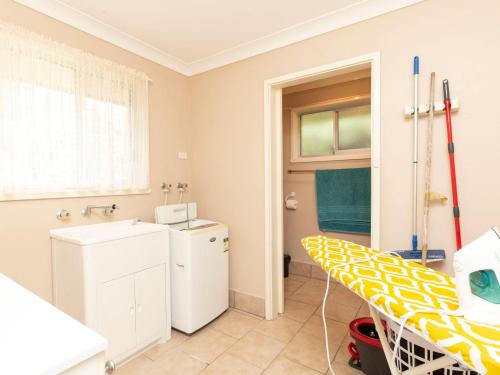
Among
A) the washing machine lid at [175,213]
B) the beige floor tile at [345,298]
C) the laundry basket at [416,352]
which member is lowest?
the beige floor tile at [345,298]

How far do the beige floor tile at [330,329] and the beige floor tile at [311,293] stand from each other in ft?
0.99

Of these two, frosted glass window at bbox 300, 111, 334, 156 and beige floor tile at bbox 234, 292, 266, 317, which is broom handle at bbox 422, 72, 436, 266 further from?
frosted glass window at bbox 300, 111, 334, 156

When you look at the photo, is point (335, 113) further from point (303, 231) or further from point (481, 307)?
point (481, 307)

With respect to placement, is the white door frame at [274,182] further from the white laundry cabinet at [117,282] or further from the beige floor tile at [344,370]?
the white laundry cabinet at [117,282]

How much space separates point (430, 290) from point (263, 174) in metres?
1.55

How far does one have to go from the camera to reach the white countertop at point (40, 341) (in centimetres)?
57

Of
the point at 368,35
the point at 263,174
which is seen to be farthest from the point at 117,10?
the point at 368,35

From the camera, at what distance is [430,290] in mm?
982

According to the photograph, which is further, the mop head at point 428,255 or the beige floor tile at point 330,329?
A: the beige floor tile at point 330,329

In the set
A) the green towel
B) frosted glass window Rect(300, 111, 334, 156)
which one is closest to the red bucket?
the green towel

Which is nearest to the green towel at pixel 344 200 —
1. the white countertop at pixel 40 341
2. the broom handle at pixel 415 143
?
the broom handle at pixel 415 143

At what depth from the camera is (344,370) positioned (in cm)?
169

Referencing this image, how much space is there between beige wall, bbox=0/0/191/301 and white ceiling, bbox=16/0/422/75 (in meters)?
0.09

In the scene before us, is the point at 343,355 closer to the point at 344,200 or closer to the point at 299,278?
the point at 299,278
